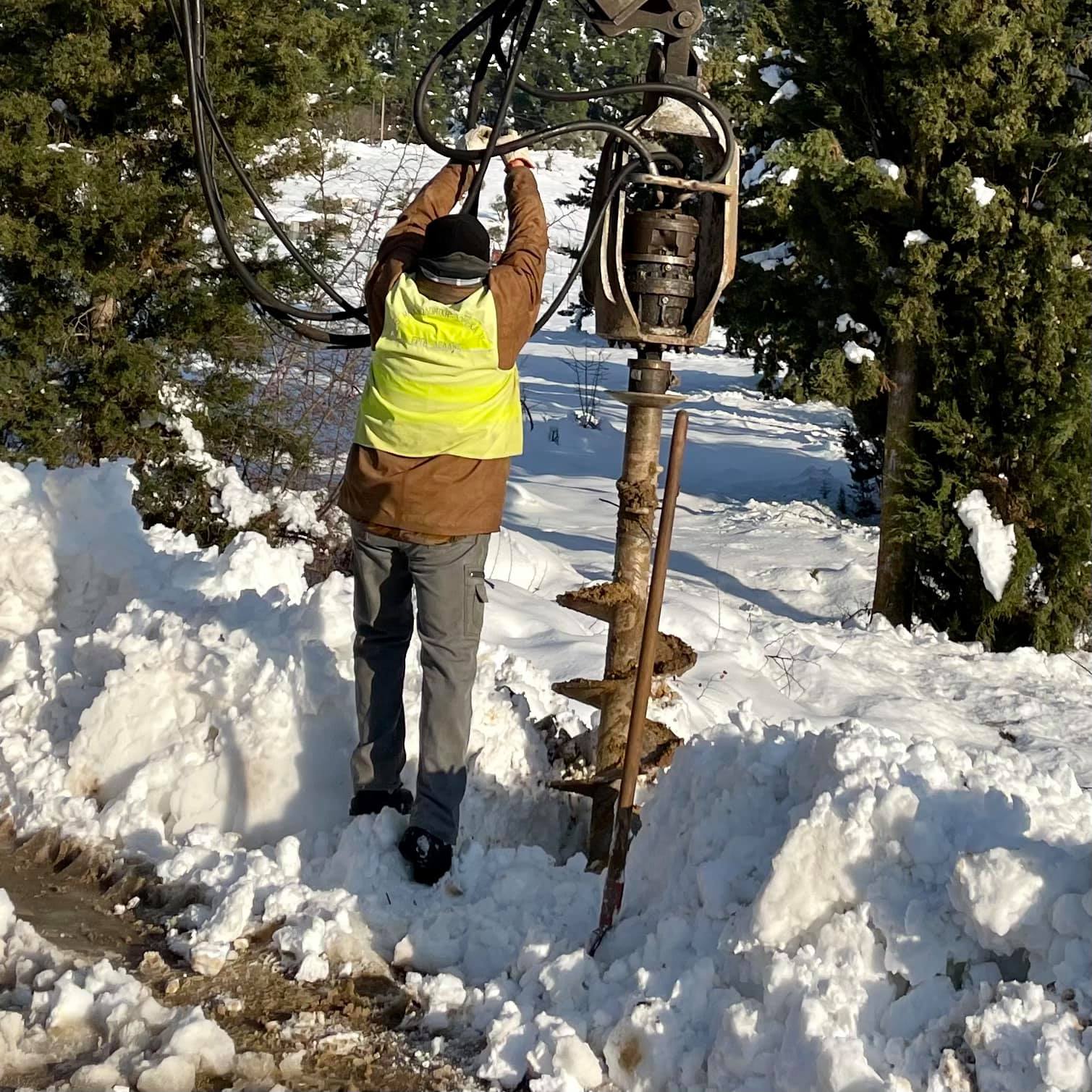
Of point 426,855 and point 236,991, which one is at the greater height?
point 426,855

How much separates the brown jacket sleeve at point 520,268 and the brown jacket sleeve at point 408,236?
174mm

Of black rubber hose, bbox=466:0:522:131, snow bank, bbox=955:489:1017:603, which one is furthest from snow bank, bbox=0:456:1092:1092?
snow bank, bbox=955:489:1017:603

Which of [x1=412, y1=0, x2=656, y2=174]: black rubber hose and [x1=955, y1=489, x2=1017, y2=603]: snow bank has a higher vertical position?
[x1=412, y1=0, x2=656, y2=174]: black rubber hose

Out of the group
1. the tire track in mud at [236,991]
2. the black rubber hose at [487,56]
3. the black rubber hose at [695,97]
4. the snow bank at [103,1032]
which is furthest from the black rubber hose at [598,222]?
the snow bank at [103,1032]

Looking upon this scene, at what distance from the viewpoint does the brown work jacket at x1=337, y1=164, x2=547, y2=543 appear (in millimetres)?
3615

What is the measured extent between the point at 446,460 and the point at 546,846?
141cm

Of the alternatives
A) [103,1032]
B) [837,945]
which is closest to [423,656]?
[103,1032]

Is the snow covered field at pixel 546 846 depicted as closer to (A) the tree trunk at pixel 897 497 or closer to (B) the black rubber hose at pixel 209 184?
(B) the black rubber hose at pixel 209 184

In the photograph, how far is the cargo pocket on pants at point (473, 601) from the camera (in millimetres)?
3736

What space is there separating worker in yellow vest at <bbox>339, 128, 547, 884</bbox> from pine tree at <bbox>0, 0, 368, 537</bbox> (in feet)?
15.2

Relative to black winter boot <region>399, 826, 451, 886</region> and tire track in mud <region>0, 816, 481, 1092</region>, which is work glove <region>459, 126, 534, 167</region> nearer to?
black winter boot <region>399, 826, 451, 886</region>

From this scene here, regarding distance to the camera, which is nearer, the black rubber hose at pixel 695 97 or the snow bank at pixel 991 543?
the black rubber hose at pixel 695 97

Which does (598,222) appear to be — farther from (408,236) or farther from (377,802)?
(377,802)

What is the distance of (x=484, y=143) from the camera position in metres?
3.78
